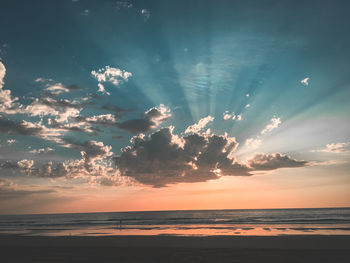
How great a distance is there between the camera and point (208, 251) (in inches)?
897

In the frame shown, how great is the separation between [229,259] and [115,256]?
9873 millimetres

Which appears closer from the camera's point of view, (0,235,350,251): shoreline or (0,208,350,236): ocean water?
(0,235,350,251): shoreline

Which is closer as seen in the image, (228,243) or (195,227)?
(228,243)

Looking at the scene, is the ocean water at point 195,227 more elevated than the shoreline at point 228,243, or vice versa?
the shoreline at point 228,243

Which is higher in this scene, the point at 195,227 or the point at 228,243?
the point at 228,243

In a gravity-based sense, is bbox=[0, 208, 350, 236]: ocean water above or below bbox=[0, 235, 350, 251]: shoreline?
below

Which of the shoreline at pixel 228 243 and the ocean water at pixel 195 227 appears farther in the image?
the ocean water at pixel 195 227

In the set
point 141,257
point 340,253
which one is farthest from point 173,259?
point 340,253

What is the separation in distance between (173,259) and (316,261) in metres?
11.0

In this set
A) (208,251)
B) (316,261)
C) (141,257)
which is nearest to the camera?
(316,261)

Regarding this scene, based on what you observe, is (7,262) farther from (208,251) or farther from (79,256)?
(208,251)

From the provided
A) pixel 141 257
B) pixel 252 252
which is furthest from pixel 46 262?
pixel 252 252

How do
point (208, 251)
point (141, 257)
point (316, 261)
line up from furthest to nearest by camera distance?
point (208, 251) < point (141, 257) < point (316, 261)

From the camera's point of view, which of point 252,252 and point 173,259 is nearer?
point 173,259
